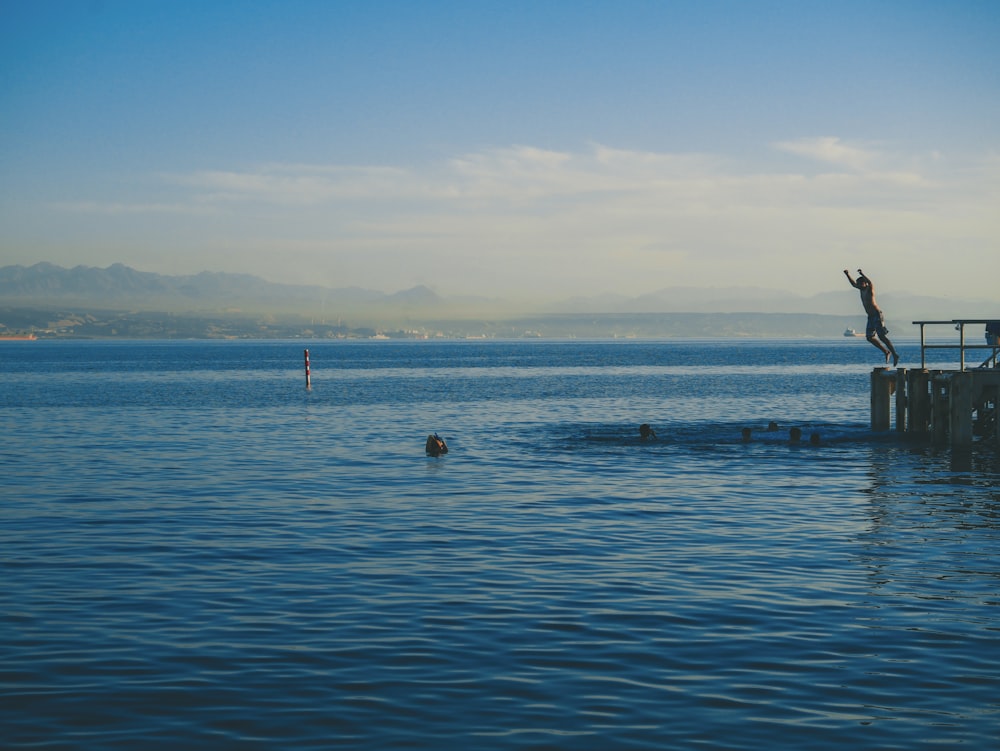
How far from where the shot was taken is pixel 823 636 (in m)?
13.3

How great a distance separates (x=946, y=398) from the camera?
128 feet

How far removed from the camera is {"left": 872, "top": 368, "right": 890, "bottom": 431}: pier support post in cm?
4238

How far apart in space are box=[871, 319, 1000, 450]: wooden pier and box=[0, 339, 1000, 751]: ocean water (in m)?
1.77

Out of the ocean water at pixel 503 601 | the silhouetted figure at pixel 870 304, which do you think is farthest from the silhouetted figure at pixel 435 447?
the silhouetted figure at pixel 870 304

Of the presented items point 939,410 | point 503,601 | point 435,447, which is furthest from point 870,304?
point 503,601

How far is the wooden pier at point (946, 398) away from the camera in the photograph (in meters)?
35.5

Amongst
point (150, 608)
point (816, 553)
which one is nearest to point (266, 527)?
point (150, 608)

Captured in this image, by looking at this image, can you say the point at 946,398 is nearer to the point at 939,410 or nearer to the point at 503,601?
the point at 939,410

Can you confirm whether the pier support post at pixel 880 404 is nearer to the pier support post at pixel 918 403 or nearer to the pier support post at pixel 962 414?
the pier support post at pixel 918 403

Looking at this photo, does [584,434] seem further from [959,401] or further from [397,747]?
[397,747]

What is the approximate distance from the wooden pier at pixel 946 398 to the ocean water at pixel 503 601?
1774 millimetres

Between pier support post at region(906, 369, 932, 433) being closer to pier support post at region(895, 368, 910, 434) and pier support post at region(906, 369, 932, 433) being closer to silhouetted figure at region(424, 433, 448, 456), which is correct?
pier support post at region(895, 368, 910, 434)

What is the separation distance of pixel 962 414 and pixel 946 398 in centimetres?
376

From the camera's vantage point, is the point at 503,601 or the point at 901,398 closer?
the point at 503,601
